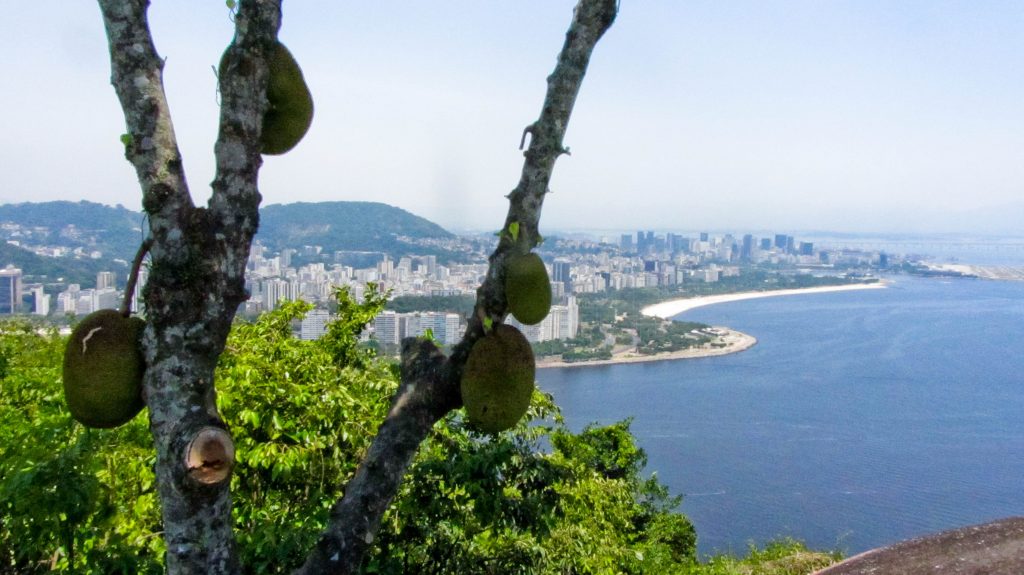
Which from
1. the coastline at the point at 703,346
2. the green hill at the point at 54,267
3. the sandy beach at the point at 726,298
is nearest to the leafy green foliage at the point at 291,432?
the green hill at the point at 54,267

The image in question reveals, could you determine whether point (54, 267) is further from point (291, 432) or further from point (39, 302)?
point (291, 432)

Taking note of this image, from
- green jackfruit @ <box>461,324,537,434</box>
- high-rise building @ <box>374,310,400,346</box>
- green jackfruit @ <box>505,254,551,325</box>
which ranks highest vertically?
green jackfruit @ <box>505,254,551,325</box>

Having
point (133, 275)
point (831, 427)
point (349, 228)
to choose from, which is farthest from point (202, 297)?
point (349, 228)

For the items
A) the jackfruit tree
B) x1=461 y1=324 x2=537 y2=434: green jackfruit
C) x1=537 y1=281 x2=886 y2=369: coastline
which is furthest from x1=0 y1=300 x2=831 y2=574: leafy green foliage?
x1=537 y1=281 x2=886 y2=369: coastline

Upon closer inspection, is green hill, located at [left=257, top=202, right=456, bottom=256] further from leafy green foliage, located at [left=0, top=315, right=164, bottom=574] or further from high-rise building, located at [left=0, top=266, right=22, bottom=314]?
leafy green foliage, located at [left=0, top=315, right=164, bottom=574]

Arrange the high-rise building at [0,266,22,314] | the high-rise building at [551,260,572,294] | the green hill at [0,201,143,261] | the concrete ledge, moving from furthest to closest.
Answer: the high-rise building at [551,260,572,294], the green hill at [0,201,143,261], the high-rise building at [0,266,22,314], the concrete ledge

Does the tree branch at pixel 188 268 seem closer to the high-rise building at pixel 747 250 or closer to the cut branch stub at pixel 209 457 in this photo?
the cut branch stub at pixel 209 457

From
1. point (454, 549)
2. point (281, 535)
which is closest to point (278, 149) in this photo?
point (281, 535)
